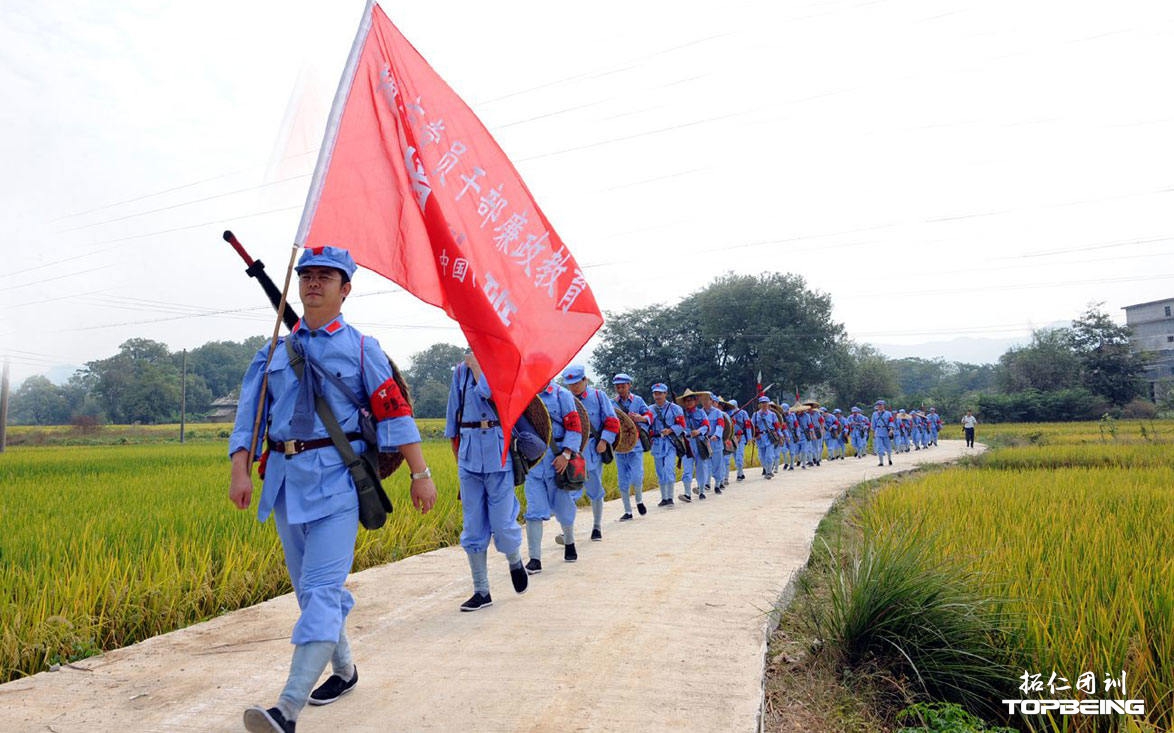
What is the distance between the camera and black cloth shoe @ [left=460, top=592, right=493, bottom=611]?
507cm

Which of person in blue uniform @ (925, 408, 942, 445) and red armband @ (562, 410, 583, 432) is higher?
red armband @ (562, 410, 583, 432)

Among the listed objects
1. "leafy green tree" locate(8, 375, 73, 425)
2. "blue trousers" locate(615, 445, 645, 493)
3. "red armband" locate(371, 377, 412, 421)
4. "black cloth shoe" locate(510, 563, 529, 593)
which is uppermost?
"leafy green tree" locate(8, 375, 73, 425)

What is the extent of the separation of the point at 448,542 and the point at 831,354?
48509mm

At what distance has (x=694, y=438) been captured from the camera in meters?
12.7

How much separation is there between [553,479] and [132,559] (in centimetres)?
327

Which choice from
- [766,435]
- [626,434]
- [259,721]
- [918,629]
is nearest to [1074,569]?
[918,629]

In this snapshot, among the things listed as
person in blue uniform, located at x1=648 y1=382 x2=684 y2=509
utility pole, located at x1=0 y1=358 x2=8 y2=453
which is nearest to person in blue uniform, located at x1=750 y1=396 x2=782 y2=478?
person in blue uniform, located at x1=648 y1=382 x2=684 y2=509

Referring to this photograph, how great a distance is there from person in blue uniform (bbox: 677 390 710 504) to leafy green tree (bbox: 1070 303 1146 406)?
49.0 meters

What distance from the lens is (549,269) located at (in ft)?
14.4

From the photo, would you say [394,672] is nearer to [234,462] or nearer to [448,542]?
[234,462]

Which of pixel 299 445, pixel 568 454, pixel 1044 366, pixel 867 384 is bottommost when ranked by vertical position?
pixel 568 454

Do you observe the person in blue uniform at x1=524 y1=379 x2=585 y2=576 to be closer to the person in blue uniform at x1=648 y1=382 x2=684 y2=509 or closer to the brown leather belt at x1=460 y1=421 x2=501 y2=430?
the brown leather belt at x1=460 y1=421 x2=501 y2=430

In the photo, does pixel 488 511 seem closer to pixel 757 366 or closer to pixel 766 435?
pixel 766 435

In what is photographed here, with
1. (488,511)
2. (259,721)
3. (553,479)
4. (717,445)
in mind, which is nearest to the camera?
(259,721)
